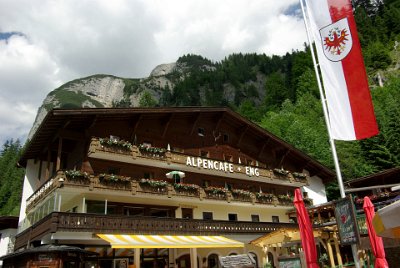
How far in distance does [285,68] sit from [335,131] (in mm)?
122273

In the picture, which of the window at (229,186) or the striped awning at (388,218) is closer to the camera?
the striped awning at (388,218)

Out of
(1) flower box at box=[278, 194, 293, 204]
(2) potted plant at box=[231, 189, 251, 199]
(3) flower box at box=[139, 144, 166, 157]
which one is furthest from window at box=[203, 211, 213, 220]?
(1) flower box at box=[278, 194, 293, 204]

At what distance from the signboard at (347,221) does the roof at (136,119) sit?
57.8ft

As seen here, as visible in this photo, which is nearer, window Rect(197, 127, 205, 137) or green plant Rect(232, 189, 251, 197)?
green plant Rect(232, 189, 251, 197)

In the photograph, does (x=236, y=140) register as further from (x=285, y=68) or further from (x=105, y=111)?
(x=285, y=68)

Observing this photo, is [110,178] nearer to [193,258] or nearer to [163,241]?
[163,241]

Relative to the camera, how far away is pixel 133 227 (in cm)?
2180

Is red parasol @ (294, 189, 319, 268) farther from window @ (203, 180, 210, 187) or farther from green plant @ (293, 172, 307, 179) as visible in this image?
green plant @ (293, 172, 307, 179)

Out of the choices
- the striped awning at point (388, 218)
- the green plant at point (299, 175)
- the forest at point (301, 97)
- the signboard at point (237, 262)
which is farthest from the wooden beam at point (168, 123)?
the striped awning at point (388, 218)

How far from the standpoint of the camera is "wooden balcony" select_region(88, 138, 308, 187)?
2383 centimetres

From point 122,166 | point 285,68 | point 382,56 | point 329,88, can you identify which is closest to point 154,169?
point 122,166

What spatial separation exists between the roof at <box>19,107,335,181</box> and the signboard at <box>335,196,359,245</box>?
57.8 ft

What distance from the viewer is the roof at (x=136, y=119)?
23472 millimetres

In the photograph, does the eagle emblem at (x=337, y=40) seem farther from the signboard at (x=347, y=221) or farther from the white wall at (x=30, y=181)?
the white wall at (x=30, y=181)
